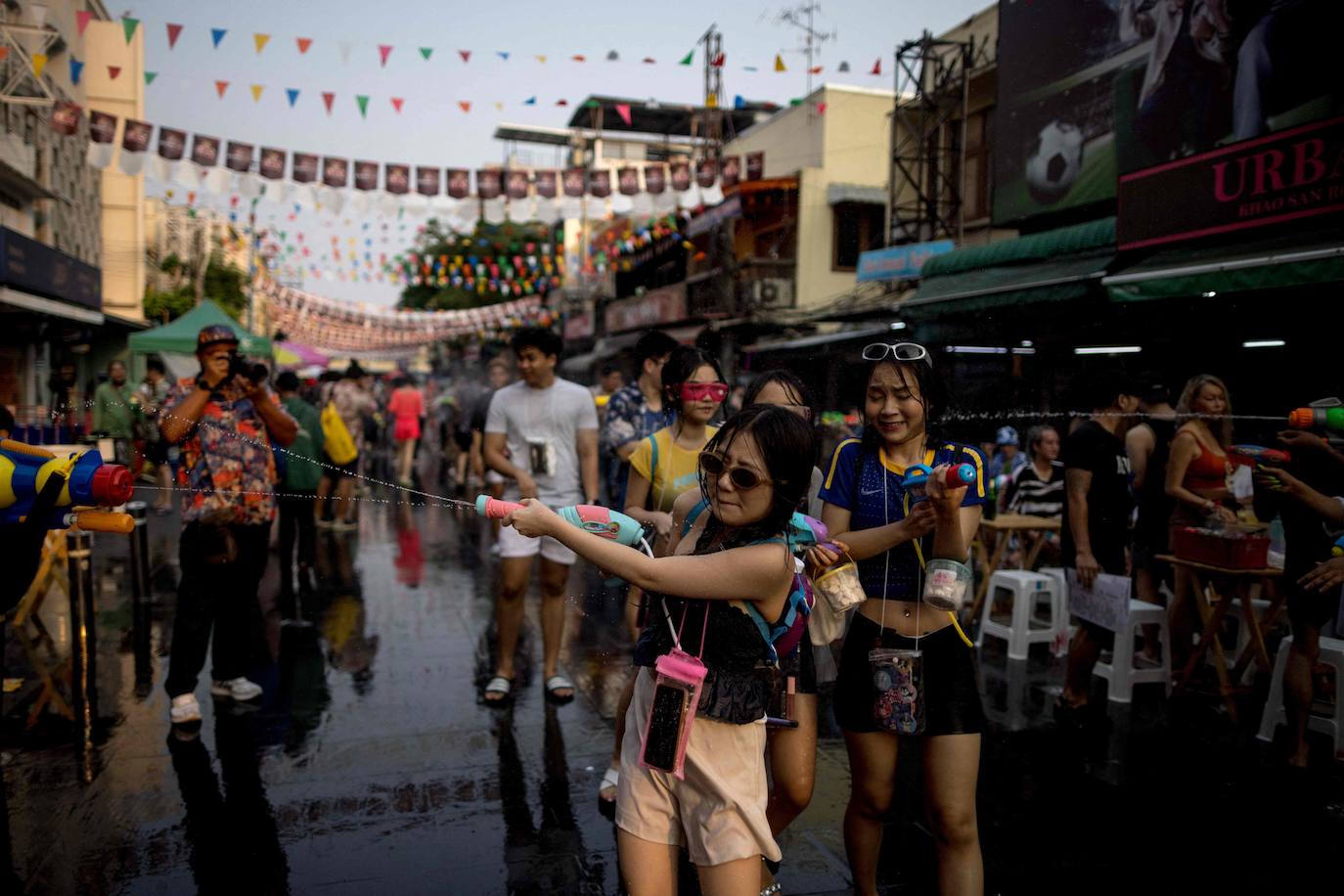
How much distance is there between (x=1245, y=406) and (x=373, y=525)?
33.6 ft

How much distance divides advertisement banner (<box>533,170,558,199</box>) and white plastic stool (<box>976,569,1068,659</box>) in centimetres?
830

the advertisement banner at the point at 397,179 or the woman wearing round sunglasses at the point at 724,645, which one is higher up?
the advertisement banner at the point at 397,179

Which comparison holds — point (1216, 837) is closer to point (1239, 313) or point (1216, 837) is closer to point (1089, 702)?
point (1089, 702)

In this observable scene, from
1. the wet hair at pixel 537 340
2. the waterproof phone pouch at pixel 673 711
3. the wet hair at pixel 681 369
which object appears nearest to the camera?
the waterproof phone pouch at pixel 673 711

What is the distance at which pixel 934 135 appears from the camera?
16.2 meters

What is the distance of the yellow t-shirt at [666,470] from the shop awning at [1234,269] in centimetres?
503

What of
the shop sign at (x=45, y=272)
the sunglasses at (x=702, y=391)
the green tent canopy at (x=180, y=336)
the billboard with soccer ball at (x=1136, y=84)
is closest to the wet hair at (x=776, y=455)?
the sunglasses at (x=702, y=391)

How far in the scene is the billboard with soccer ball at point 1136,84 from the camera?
28.2 feet

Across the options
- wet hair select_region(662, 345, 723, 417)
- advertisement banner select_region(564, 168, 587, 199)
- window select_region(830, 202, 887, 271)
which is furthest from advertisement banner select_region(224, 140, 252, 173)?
window select_region(830, 202, 887, 271)

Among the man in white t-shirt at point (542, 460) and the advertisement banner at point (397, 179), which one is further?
the advertisement banner at point (397, 179)

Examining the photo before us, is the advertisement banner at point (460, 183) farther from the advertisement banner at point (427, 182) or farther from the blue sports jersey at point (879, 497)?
the blue sports jersey at point (879, 497)

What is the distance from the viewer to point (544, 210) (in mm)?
12297

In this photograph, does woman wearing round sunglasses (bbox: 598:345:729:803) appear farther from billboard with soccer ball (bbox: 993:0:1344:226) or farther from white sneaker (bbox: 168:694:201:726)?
billboard with soccer ball (bbox: 993:0:1344:226)

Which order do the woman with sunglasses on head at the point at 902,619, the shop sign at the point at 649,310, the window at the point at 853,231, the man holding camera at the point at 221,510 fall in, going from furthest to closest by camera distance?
the shop sign at the point at 649,310 → the window at the point at 853,231 → the man holding camera at the point at 221,510 → the woman with sunglasses on head at the point at 902,619
